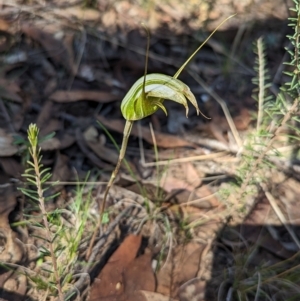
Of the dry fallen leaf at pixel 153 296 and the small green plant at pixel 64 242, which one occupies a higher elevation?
the small green plant at pixel 64 242

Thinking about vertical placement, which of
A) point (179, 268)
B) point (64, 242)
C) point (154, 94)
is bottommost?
point (179, 268)

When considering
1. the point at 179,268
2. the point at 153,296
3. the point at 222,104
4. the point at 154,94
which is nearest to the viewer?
the point at 154,94

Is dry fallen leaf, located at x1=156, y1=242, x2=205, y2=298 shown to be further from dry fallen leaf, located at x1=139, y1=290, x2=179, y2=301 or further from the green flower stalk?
the green flower stalk

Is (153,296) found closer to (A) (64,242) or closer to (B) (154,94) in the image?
(A) (64,242)

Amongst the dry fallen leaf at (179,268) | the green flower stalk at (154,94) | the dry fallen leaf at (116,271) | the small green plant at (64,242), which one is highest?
the green flower stalk at (154,94)

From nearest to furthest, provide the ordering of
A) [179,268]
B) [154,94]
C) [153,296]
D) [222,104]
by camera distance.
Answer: [154,94] < [153,296] < [179,268] < [222,104]

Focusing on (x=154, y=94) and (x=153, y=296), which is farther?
(x=153, y=296)

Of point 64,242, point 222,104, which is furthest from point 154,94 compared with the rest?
point 222,104

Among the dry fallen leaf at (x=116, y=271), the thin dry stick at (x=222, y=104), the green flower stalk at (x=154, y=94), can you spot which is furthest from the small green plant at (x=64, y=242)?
the thin dry stick at (x=222, y=104)

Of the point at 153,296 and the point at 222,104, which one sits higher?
the point at 222,104

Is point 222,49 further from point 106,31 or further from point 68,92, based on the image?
point 68,92

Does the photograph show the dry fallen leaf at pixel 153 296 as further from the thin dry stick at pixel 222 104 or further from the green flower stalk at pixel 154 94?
the thin dry stick at pixel 222 104

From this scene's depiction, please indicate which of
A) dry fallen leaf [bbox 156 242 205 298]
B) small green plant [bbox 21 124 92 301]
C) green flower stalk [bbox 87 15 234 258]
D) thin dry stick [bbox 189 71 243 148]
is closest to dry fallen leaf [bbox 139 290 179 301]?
dry fallen leaf [bbox 156 242 205 298]
